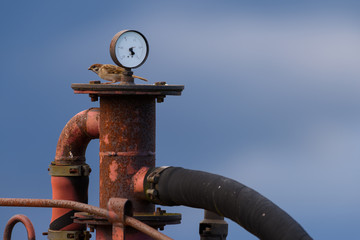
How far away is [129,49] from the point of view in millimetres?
9422

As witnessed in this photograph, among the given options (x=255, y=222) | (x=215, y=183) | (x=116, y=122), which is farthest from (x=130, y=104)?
(x=255, y=222)

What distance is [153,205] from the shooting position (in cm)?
939

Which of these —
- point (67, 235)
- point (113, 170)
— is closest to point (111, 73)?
point (113, 170)

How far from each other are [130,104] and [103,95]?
0.36m

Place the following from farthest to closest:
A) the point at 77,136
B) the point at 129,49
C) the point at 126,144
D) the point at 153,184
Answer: the point at 77,136
the point at 129,49
the point at 126,144
the point at 153,184

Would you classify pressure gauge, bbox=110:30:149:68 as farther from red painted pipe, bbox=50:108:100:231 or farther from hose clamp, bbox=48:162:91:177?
hose clamp, bbox=48:162:91:177

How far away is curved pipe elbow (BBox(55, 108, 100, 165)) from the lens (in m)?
10.0

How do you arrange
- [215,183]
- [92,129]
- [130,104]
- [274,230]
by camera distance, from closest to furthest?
[274,230] < [215,183] < [130,104] < [92,129]

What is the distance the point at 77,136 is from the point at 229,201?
10.1 feet

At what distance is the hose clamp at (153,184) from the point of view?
29.2ft

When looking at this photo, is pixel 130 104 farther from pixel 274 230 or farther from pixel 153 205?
pixel 274 230

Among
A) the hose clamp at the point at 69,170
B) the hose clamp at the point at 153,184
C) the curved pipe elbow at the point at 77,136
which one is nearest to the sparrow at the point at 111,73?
the curved pipe elbow at the point at 77,136

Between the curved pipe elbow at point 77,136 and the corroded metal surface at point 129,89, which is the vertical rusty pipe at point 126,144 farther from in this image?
the curved pipe elbow at point 77,136

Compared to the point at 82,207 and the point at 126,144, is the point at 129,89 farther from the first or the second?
the point at 82,207
